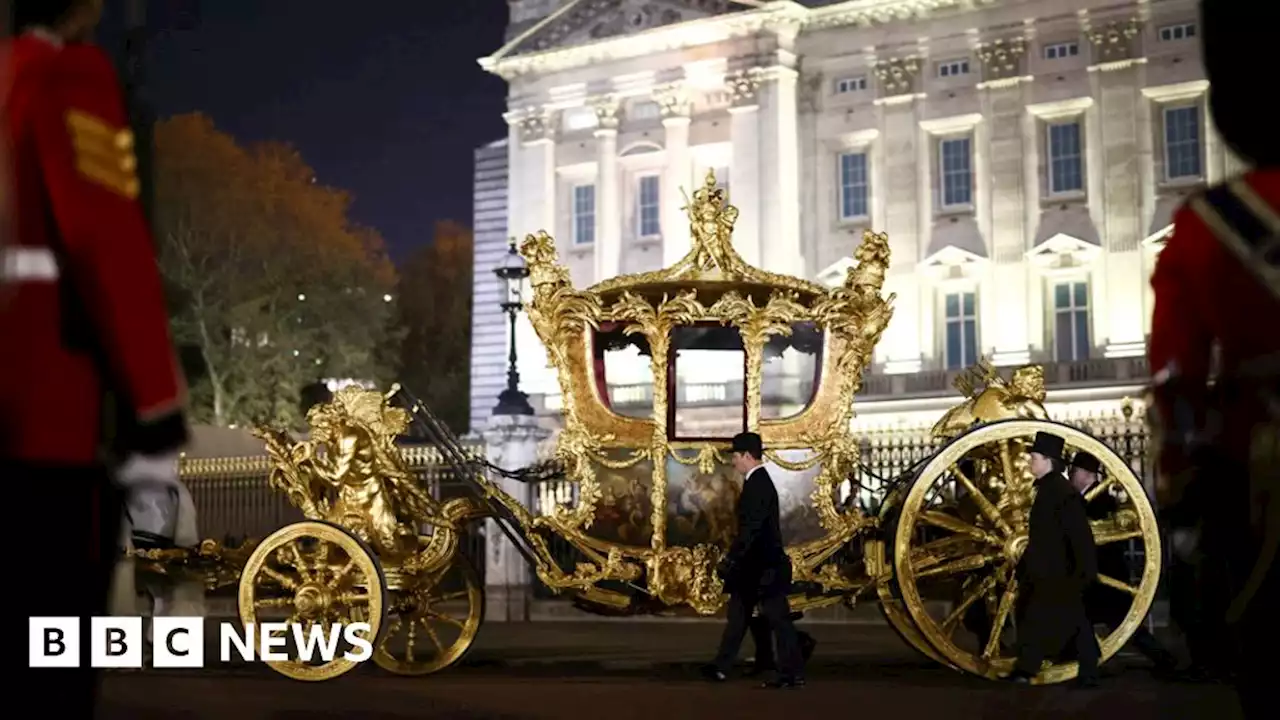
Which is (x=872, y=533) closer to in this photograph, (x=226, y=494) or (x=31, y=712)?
(x=31, y=712)

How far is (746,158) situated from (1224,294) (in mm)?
38339

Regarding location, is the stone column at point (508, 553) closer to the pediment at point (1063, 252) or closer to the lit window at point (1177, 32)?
the pediment at point (1063, 252)

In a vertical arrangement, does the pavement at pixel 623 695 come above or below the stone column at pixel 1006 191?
below

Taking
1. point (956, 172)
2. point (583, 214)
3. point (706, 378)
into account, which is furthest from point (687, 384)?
point (583, 214)

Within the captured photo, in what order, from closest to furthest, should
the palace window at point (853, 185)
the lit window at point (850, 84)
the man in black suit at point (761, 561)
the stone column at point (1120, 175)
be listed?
1. the man in black suit at point (761, 561)
2. the stone column at point (1120, 175)
3. the lit window at point (850, 84)
4. the palace window at point (853, 185)

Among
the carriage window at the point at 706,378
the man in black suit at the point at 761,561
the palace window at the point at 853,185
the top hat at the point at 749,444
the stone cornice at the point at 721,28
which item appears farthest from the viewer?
the palace window at the point at 853,185

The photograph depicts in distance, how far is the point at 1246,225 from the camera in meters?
3.07

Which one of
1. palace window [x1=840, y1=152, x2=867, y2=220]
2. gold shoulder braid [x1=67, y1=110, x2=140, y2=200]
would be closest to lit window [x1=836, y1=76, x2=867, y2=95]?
palace window [x1=840, y1=152, x2=867, y2=220]

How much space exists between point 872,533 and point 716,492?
3.45 ft

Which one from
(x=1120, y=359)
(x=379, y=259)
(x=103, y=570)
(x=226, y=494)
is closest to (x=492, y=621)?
(x=226, y=494)

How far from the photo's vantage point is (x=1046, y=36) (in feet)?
125

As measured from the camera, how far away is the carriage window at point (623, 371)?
34.4 feet

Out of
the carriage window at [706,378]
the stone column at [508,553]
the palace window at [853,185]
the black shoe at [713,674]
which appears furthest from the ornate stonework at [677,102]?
the black shoe at [713,674]

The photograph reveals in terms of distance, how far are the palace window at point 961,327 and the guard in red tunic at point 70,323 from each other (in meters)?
37.1
